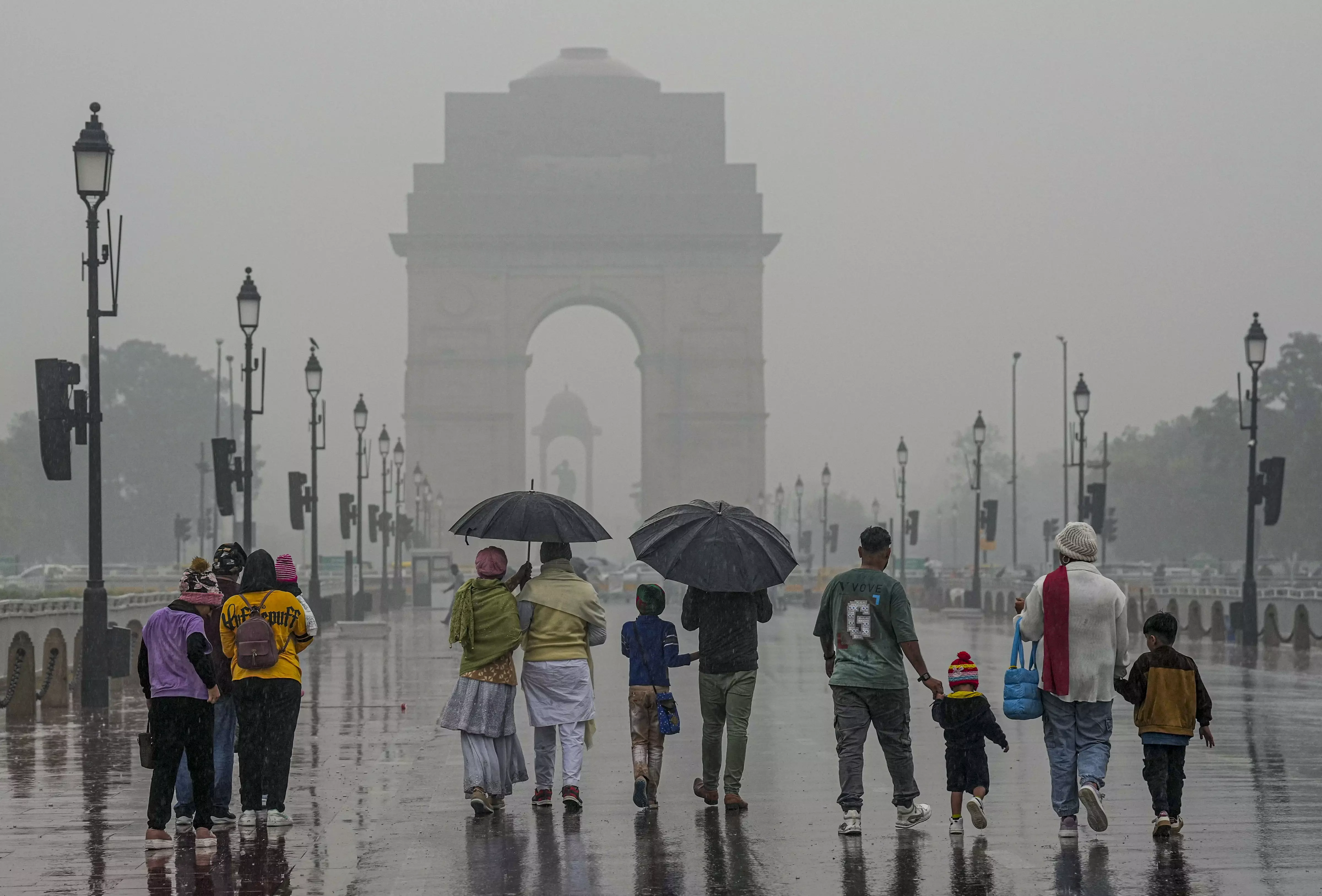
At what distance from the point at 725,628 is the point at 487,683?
1.41m

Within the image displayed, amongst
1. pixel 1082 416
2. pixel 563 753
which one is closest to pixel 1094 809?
pixel 563 753

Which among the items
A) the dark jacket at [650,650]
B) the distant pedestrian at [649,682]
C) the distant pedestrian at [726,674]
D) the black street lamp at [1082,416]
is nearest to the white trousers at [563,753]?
the distant pedestrian at [649,682]

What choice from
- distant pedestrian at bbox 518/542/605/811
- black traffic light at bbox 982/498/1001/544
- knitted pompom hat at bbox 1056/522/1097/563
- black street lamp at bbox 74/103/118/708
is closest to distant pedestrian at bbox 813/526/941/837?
knitted pompom hat at bbox 1056/522/1097/563

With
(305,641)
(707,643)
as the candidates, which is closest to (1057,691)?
(707,643)

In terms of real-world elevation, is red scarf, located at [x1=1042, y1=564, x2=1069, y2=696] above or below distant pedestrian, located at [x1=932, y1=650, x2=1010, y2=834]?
above

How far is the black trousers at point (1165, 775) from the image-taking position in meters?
10.3

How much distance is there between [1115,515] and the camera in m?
98.0

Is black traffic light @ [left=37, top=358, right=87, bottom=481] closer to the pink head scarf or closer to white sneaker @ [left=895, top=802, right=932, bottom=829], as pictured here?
the pink head scarf

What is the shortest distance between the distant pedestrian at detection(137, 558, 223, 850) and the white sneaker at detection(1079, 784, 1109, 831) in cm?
447

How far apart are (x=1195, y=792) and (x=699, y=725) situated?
5998 millimetres

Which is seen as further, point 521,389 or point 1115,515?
point 1115,515

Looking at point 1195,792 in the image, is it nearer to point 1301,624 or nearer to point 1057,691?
point 1057,691

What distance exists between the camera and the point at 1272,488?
101 feet

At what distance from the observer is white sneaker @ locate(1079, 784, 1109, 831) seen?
9.98 metres
